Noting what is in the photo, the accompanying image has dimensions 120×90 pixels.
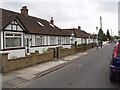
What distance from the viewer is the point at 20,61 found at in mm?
12086

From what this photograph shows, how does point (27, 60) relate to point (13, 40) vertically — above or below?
below

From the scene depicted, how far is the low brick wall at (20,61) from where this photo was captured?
1049cm

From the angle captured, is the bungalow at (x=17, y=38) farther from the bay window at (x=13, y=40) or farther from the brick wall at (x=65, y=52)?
the brick wall at (x=65, y=52)

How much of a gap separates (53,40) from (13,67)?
50.6 feet

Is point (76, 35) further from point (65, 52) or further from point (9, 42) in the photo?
point (9, 42)

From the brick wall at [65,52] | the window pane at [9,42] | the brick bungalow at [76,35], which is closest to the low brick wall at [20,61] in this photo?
the window pane at [9,42]

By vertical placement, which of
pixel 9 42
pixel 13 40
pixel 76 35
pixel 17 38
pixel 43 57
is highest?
Result: pixel 76 35

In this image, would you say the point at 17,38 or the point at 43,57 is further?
the point at 17,38

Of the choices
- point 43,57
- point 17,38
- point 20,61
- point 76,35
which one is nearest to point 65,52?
point 43,57

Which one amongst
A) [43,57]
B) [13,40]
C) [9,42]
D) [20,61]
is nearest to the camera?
[20,61]

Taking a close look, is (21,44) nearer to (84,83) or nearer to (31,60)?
(31,60)

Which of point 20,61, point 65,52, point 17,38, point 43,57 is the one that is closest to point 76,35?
point 65,52

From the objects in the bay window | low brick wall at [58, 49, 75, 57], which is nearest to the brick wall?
low brick wall at [58, 49, 75, 57]

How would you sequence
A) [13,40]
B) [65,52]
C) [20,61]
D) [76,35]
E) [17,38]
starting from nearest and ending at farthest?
[20,61] < [13,40] < [17,38] < [65,52] < [76,35]
